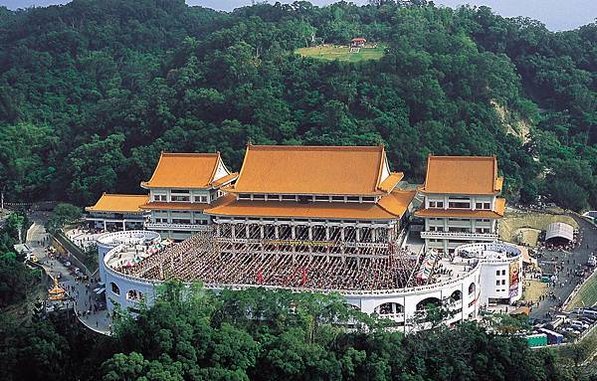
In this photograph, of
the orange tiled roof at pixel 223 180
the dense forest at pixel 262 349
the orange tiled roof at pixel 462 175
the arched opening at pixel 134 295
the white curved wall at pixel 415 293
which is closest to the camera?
the dense forest at pixel 262 349

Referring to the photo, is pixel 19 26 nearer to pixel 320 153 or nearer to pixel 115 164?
pixel 115 164

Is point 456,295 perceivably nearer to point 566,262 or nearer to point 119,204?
point 566,262

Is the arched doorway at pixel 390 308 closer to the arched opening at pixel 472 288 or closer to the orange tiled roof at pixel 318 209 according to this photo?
the arched opening at pixel 472 288

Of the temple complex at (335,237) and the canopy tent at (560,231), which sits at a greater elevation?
the temple complex at (335,237)

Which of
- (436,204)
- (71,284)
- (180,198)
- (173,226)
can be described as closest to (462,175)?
(436,204)

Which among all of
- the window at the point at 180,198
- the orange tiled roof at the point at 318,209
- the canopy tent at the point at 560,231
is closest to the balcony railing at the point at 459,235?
the orange tiled roof at the point at 318,209

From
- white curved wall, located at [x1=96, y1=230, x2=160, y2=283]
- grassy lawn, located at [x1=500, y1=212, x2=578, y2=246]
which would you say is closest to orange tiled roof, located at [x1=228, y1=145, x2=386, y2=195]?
white curved wall, located at [x1=96, y1=230, x2=160, y2=283]

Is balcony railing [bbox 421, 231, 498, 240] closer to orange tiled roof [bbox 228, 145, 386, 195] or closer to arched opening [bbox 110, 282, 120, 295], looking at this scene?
orange tiled roof [bbox 228, 145, 386, 195]
